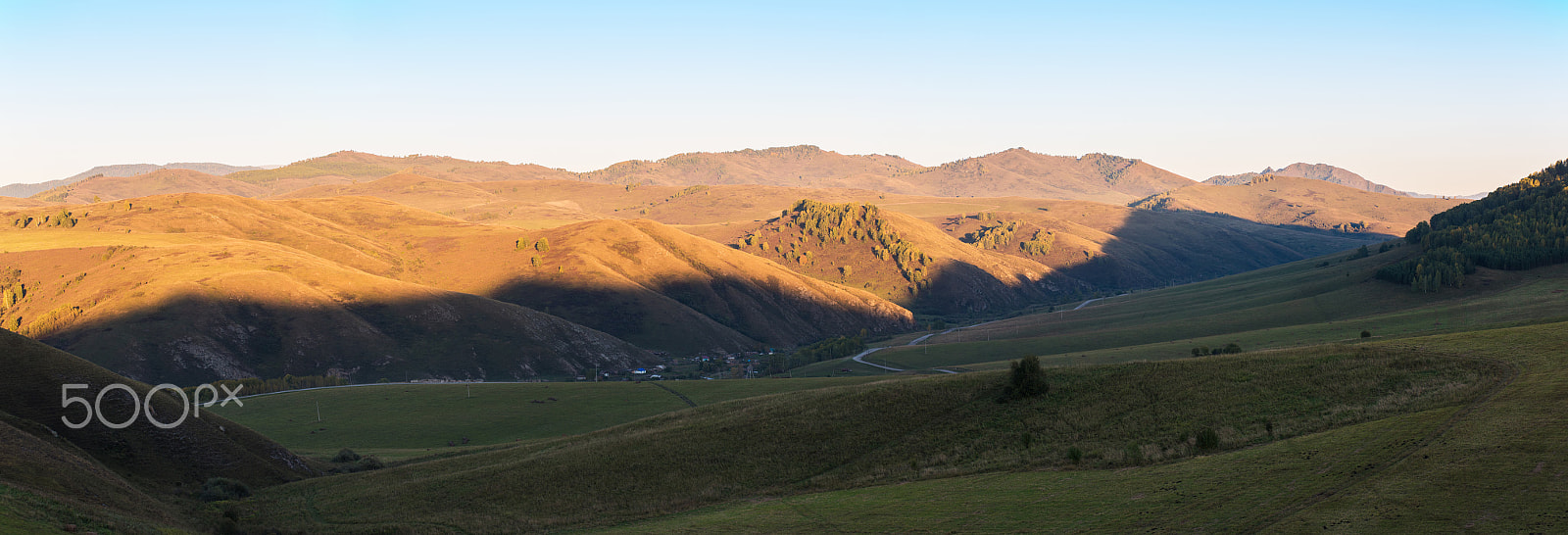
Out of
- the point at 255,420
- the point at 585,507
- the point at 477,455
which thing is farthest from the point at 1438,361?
the point at 255,420

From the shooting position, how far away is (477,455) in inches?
3167

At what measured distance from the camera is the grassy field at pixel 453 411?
12850cm

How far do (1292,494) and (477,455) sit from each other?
6964 cm

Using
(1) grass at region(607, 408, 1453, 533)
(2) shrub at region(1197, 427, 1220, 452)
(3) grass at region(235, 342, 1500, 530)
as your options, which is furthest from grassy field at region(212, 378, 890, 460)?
(2) shrub at region(1197, 427, 1220, 452)

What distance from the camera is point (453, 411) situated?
148 m

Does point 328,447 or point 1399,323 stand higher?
point 1399,323

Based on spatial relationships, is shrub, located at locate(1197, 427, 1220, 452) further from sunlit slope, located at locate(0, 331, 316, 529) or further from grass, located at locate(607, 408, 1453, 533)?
sunlit slope, located at locate(0, 331, 316, 529)

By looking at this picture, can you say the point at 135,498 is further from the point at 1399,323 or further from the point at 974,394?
the point at 1399,323

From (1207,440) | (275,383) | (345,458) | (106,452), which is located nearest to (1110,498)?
(1207,440)

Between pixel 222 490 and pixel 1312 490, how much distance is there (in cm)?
7083

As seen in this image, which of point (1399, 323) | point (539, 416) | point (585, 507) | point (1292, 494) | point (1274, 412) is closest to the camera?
→ point (1292, 494)

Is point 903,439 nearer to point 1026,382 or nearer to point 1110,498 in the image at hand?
point 1026,382

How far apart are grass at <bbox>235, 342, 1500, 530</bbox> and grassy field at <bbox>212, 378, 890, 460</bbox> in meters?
50.6

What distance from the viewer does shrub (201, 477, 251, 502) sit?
205 feet
